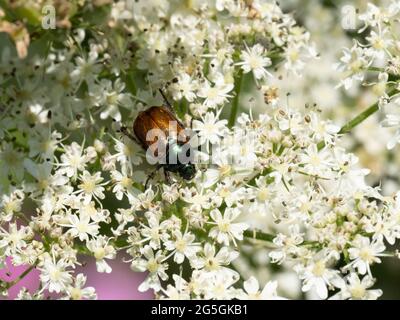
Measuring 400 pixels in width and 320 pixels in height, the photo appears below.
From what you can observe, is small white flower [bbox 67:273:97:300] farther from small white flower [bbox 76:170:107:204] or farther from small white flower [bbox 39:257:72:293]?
small white flower [bbox 76:170:107:204]

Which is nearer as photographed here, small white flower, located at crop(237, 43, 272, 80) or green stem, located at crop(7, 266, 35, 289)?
green stem, located at crop(7, 266, 35, 289)

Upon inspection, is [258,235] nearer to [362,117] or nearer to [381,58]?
[362,117]

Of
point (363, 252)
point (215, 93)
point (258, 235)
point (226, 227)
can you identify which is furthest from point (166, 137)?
point (363, 252)

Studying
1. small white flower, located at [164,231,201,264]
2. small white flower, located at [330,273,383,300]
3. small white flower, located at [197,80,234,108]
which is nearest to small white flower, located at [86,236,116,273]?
small white flower, located at [164,231,201,264]

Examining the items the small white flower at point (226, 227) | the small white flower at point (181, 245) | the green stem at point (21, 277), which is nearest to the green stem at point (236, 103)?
the small white flower at point (226, 227)

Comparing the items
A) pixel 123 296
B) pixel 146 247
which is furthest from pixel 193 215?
pixel 123 296

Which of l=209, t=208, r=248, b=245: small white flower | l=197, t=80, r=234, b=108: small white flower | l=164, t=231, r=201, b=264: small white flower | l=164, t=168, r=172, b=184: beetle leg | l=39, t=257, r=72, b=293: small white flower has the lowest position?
l=39, t=257, r=72, b=293: small white flower

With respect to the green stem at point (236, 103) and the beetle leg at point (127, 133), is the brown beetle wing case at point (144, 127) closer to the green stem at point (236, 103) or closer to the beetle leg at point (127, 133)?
the beetle leg at point (127, 133)
